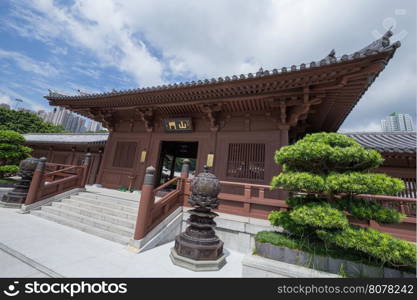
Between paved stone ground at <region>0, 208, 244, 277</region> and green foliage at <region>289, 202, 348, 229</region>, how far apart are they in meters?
1.64

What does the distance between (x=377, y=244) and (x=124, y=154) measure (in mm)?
9276

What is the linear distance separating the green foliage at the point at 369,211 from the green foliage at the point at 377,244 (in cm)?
23

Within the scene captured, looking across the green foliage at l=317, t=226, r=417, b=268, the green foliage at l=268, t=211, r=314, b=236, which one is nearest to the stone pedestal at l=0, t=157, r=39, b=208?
the green foliage at l=268, t=211, r=314, b=236

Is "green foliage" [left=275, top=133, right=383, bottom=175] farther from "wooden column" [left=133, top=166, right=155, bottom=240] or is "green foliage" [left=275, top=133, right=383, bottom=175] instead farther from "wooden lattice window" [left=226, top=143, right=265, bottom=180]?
"wooden column" [left=133, top=166, right=155, bottom=240]

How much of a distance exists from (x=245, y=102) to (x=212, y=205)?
4.00 meters

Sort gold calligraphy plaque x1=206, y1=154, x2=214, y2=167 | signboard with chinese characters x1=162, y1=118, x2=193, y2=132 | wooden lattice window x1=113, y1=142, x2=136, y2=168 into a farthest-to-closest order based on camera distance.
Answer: wooden lattice window x1=113, y1=142, x2=136, y2=168 → signboard with chinese characters x1=162, y1=118, x2=193, y2=132 → gold calligraphy plaque x1=206, y1=154, x2=214, y2=167

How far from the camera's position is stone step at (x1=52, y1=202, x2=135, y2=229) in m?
4.99

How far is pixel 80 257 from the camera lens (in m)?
3.40

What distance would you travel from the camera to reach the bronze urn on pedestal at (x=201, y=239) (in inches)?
140

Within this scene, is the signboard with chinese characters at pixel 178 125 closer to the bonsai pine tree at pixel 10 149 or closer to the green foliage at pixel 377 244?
the green foliage at pixel 377 244

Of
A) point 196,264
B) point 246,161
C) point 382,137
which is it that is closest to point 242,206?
point 246,161

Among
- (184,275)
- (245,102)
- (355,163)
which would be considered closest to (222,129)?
(245,102)

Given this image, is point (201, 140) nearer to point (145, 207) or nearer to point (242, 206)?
point (242, 206)

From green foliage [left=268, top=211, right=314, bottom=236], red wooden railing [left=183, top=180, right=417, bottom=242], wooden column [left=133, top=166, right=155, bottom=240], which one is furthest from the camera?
red wooden railing [left=183, top=180, right=417, bottom=242]
